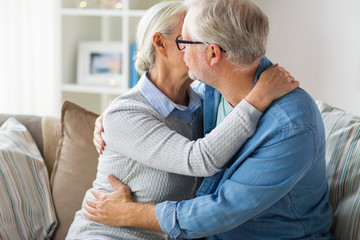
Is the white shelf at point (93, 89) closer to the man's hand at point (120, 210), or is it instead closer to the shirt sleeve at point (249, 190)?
the man's hand at point (120, 210)

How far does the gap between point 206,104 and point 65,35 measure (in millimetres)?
A: 2074

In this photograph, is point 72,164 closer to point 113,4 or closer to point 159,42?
point 159,42

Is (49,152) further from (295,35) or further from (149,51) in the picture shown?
A: (295,35)

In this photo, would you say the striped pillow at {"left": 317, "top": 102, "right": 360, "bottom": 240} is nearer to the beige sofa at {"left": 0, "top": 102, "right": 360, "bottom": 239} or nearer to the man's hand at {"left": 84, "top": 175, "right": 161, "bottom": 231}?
the beige sofa at {"left": 0, "top": 102, "right": 360, "bottom": 239}

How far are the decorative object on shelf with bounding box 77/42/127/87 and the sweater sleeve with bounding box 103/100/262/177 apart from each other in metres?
2.00

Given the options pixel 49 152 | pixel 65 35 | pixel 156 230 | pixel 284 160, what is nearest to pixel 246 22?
pixel 284 160

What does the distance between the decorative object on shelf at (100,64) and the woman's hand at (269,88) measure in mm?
2191

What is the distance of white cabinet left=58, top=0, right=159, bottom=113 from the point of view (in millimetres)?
3215

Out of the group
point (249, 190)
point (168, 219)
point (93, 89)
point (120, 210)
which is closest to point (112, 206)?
point (120, 210)

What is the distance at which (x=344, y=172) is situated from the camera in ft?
5.15

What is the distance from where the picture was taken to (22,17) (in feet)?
11.6

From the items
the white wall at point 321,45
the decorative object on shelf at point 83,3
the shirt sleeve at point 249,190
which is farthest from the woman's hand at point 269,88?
the decorative object on shelf at point 83,3

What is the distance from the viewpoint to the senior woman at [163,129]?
1.28 m

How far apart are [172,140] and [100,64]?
88.9 inches
